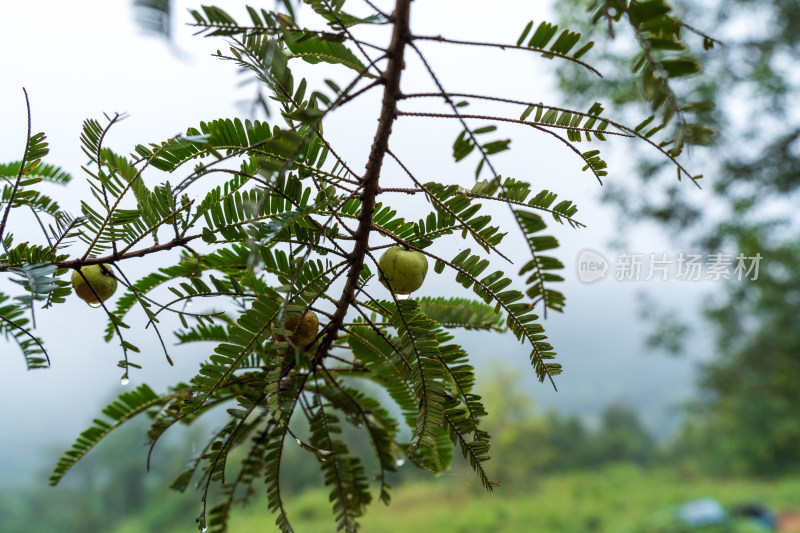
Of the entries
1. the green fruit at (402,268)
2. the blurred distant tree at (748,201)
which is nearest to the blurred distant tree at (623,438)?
the blurred distant tree at (748,201)

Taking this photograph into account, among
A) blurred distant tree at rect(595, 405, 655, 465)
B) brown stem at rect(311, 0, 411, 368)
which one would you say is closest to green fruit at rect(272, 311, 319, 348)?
brown stem at rect(311, 0, 411, 368)

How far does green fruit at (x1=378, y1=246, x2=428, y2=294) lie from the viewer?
46 centimetres

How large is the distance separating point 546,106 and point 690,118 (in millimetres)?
130

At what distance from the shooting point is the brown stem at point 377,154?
351 millimetres

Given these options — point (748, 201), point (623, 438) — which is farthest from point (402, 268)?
point (623, 438)

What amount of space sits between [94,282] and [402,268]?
285mm

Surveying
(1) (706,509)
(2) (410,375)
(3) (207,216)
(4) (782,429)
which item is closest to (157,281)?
(3) (207,216)

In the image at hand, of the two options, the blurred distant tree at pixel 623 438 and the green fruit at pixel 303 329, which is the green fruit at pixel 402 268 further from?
the blurred distant tree at pixel 623 438

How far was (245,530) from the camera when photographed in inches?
172

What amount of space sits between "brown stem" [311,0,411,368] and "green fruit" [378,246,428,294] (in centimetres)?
3

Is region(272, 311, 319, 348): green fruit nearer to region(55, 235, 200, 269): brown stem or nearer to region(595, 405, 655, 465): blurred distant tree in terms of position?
region(55, 235, 200, 269): brown stem

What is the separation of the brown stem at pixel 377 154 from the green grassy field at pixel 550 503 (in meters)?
4.75

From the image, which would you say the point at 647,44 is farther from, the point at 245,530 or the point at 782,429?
the point at 782,429

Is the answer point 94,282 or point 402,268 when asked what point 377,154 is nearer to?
point 402,268
